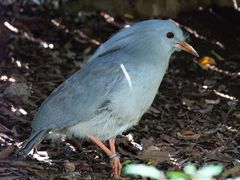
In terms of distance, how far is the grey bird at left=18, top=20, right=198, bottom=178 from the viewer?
3881 millimetres

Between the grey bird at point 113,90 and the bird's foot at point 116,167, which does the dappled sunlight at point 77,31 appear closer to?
the grey bird at point 113,90

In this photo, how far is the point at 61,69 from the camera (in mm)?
6195

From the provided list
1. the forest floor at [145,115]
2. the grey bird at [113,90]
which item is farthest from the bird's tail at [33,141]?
the forest floor at [145,115]

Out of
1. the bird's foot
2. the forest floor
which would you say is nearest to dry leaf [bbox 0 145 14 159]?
the forest floor

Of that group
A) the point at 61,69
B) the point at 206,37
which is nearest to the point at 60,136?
the point at 61,69

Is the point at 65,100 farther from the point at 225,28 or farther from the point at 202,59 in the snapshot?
the point at 225,28

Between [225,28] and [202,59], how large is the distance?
3.22 ft

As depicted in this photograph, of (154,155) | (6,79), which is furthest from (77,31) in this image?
(154,155)

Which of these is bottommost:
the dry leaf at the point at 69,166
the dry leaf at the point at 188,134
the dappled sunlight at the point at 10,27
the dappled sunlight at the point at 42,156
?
the dry leaf at the point at 188,134

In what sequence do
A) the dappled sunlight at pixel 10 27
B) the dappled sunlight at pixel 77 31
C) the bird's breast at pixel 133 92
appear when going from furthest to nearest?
the dappled sunlight at pixel 77 31, the dappled sunlight at pixel 10 27, the bird's breast at pixel 133 92

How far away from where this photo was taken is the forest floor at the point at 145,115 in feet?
14.3

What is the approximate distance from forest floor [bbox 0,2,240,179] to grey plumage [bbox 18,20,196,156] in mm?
338

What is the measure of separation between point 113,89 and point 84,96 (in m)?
0.23

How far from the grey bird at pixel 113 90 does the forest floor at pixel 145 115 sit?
0.31 metres
